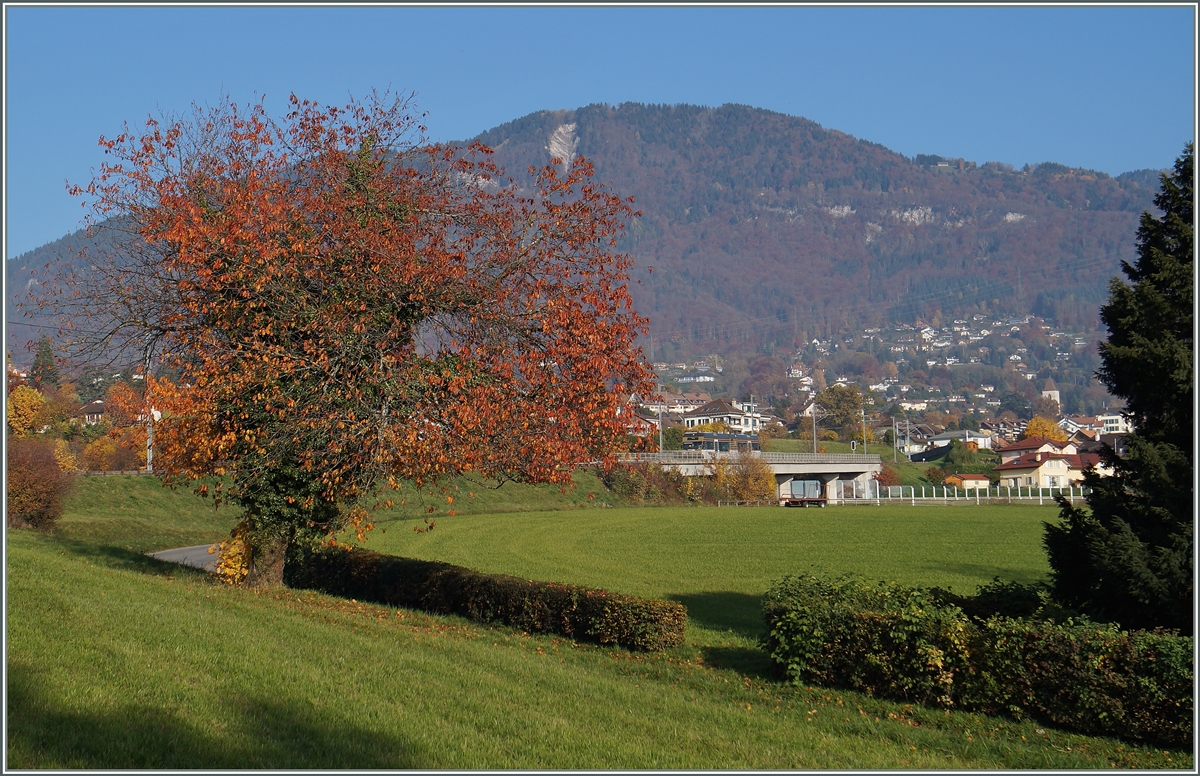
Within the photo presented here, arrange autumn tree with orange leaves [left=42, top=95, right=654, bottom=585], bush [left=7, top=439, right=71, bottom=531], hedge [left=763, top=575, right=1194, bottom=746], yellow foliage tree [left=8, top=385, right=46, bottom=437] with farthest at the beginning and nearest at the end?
yellow foliage tree [left=8, top=385, right=46, bottom=437] → bush [left=7, top=439, right=71, bottom=531] → autumn tree with orange leaves [left=42, top=95, right=654, bottom=585] → hedge [left=763, top=575, right=1194, bottom=746]

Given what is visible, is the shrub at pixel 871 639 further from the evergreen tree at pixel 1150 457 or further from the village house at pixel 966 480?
the village house at pixel 966 480

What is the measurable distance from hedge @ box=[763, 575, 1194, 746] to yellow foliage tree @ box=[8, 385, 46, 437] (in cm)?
5780

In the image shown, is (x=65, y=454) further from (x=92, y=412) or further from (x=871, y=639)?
(x=871, y=639)

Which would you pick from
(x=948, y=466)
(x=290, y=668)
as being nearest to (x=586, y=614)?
(x=290, y=668)

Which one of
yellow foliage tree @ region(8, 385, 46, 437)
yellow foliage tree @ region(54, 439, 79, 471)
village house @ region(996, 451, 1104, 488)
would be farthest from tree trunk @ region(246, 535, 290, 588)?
village house @ region(996, 451, 1104, 488)

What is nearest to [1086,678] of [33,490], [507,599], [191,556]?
[507,599]

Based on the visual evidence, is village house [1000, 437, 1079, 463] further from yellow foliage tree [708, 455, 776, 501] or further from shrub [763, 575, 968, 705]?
shrub [763, 575, 968, 705]

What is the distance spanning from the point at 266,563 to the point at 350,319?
6009 millimetres

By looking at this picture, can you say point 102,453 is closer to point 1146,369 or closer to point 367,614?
point 367,614

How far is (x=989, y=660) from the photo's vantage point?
11508 mm

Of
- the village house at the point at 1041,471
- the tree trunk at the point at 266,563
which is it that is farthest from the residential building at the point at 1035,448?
the tree trunk at the point at 266,563

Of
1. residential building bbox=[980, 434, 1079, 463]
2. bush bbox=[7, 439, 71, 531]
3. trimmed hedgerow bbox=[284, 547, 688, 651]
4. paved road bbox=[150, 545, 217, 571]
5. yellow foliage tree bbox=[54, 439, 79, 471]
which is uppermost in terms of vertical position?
residential building bbox=[980, 434, 1079, 463]

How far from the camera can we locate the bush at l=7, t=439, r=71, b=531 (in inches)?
1342

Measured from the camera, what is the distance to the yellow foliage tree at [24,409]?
58.6 m
